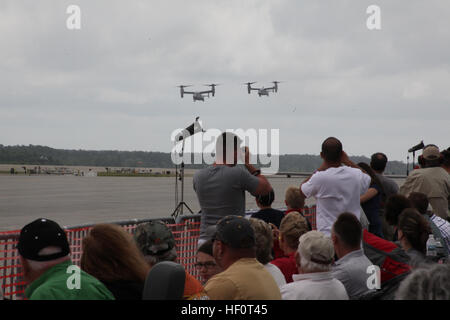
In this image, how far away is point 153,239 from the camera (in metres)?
3.63

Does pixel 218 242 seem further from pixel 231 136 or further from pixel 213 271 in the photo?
pixel 231 136

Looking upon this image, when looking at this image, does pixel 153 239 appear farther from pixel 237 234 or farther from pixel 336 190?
pixel 336 190

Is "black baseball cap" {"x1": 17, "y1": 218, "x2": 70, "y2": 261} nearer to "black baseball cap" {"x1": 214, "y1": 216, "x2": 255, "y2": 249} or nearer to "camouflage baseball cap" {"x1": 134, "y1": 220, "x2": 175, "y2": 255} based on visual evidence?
"camouflage baseball cap" {"x1": 134, "y1": 220, "x2": 175, "y2": 255}

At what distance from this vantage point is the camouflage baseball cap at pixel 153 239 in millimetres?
3607

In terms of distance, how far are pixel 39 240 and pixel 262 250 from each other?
1.82 metres

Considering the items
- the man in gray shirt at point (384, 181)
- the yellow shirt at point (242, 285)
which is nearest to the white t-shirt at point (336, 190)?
the man in gray shirt at point (384, 181)

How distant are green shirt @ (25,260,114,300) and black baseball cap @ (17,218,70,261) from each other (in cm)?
9

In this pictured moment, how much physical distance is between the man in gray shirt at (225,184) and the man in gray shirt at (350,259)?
1.33m

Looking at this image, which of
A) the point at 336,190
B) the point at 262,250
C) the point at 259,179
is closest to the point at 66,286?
the point at 262,250

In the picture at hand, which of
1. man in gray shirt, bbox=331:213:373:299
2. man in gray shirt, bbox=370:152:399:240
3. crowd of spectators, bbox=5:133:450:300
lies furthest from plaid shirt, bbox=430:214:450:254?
man in gray shirt, bbox=331:213:373:299

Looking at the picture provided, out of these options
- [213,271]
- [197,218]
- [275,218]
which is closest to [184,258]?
[197,218]

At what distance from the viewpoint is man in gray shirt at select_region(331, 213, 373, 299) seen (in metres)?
4.18

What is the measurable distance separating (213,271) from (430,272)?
2.40 m
